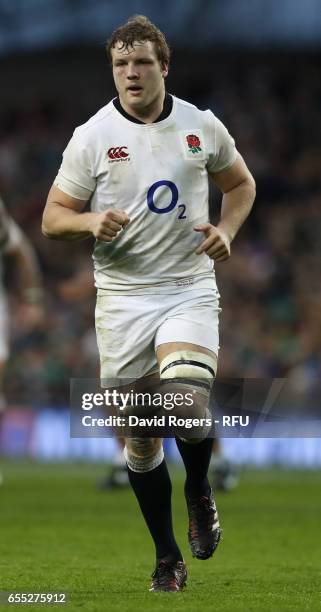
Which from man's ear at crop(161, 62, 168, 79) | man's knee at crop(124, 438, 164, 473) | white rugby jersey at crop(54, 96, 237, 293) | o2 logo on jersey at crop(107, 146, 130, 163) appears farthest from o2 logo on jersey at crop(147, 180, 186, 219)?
man's knee at crop(124, 438, 164, 473)

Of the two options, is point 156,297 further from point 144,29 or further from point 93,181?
point 144,29

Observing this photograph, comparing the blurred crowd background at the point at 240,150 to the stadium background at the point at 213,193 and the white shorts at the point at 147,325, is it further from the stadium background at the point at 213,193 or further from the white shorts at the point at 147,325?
the white shorts at the point at 147,325

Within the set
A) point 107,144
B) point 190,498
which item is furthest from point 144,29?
point 190,498

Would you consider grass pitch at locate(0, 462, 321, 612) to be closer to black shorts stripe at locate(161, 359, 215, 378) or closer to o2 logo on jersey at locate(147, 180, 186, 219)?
black shorts stripe at locate(161, 359, 215, 378)

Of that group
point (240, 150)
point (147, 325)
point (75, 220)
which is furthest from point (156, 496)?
point (240, 150)

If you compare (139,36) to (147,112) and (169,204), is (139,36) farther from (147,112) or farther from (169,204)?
(169,204)

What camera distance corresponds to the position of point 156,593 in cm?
615

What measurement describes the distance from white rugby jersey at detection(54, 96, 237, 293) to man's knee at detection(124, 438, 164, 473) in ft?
2.34

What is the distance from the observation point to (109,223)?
231 inches

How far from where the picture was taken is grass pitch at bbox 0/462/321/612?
236 inches

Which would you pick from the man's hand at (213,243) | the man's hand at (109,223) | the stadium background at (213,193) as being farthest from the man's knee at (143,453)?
the stadium background at (213,193)

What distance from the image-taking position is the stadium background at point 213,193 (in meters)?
18.4

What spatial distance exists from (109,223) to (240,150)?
56.4 feet

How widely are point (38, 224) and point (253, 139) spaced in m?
3.90
